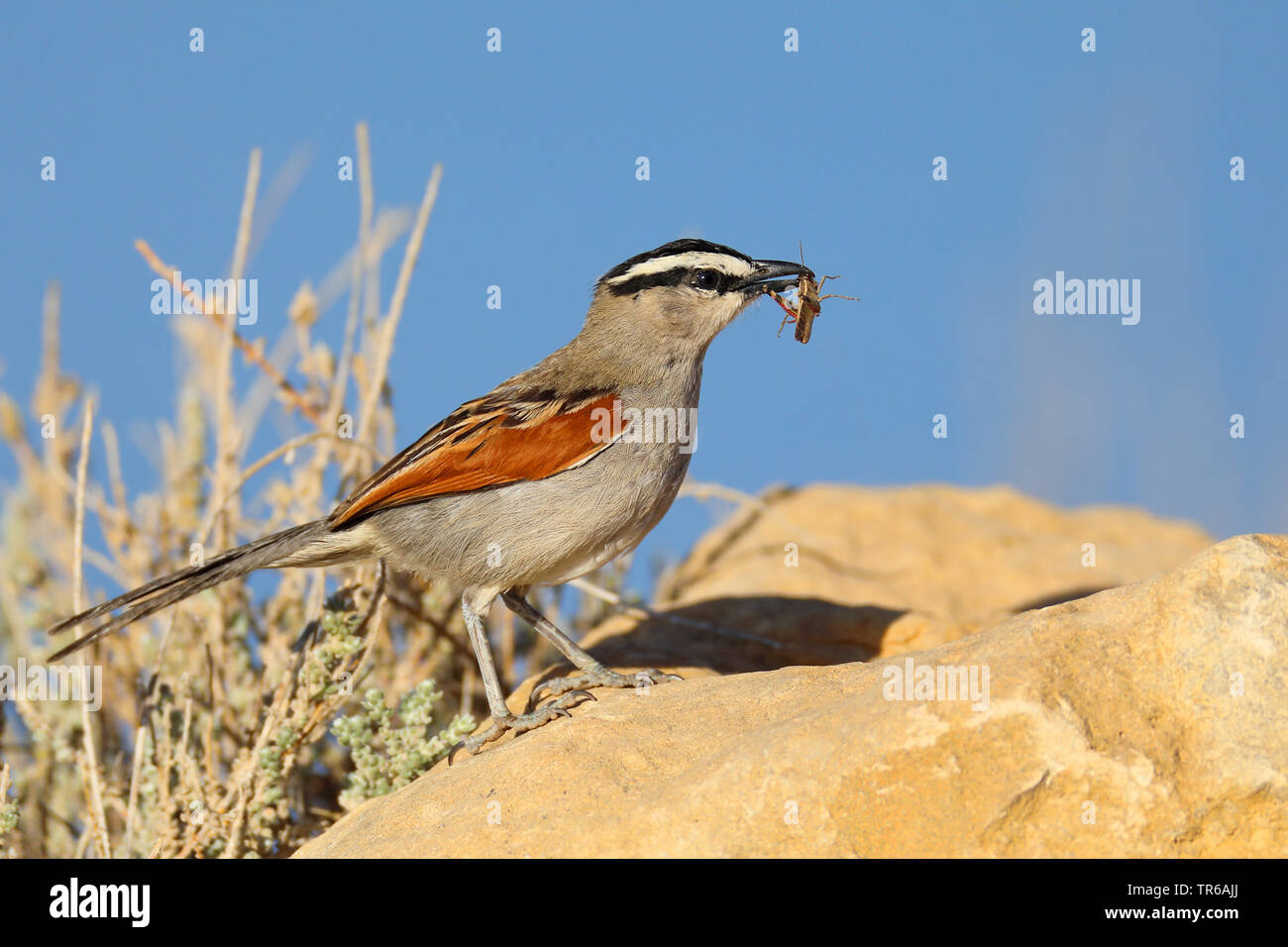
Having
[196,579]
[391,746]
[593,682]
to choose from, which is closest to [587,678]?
[593,682]

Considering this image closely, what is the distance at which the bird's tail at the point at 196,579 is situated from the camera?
468cm

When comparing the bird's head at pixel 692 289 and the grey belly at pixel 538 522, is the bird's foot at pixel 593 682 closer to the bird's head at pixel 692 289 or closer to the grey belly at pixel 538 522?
the grey belly at pixel 538 522

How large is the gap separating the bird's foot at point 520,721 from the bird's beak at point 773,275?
2096 mm

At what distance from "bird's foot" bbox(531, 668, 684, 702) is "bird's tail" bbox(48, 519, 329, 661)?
3.89 feet

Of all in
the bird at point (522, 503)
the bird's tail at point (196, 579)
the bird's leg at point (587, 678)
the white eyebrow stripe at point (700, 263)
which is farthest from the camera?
the white eyebrow stripe at point (700, 263)

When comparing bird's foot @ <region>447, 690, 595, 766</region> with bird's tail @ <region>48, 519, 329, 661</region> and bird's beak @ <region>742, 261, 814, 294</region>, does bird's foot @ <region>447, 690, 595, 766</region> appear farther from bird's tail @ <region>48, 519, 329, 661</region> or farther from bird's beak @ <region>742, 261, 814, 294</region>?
bird's beak @ <region>742, 261, 814, 294</region>

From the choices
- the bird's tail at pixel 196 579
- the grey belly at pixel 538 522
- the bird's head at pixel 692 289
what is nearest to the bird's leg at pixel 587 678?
the grey belly at pixel 538 522

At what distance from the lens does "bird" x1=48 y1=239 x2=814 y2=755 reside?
4.96 meters

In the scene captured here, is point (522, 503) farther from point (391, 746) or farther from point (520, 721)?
point (391, 746)

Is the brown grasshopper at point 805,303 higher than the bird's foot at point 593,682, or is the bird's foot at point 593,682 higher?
the brown grasshopper at point 805,303

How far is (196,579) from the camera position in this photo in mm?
4910

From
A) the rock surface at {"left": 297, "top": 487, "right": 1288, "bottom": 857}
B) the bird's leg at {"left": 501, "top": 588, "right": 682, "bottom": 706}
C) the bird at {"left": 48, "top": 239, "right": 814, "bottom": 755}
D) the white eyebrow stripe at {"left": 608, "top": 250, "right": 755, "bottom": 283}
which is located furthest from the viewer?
the white eyebrow stripe at {"left": 608, "top": 250, "right": 755, "bottom": 283}

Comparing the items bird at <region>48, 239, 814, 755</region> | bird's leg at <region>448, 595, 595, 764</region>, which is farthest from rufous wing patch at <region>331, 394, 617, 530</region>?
bird's leg at <region>448, 595, 595, 764</region>
